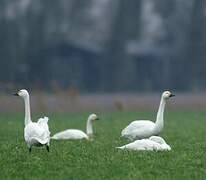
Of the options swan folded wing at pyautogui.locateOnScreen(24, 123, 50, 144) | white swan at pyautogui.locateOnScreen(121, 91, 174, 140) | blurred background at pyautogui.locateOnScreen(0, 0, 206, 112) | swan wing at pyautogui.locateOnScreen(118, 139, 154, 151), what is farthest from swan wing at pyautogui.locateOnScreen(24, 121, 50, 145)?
blurred background at pyautogui.locateOnScreen(0, 0, 206, 112)

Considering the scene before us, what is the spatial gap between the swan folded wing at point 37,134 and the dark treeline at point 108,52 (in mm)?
46557

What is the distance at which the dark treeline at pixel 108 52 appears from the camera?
217 ft

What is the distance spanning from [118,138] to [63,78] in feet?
156

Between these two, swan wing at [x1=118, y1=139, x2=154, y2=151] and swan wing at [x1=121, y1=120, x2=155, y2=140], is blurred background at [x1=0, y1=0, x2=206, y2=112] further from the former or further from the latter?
swan wing at [x1=118, y1=139, x2=154, y2=151]

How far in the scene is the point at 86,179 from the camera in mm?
10844

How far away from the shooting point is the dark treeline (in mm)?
66125

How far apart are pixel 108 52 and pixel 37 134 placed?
2261 inches

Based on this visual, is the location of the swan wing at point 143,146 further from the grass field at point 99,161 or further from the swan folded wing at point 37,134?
the swan folded wing at point 37,134

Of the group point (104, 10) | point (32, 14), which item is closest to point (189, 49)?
point (32, 14)

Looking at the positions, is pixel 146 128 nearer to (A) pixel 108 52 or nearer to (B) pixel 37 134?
(B) pixel 37 134

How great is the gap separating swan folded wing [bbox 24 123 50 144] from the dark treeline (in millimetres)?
46557

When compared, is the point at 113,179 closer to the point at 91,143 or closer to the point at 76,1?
the point at 91,143

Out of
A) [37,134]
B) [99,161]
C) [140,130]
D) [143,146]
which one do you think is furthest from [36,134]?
[140,130]

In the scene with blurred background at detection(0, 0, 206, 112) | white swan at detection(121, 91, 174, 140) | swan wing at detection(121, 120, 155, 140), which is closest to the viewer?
white swan at detection(121, 91, 174, 140)
